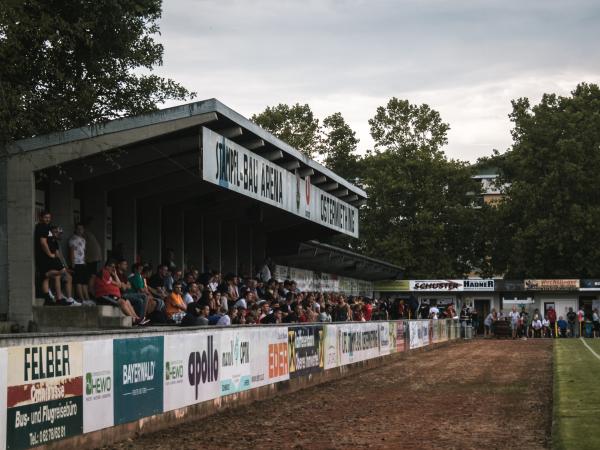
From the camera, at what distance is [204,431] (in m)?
12.3

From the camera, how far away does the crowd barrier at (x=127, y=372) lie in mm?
8922

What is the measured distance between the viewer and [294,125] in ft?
261

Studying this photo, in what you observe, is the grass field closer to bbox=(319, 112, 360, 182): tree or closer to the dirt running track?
the dirt running track

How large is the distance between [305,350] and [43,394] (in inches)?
403

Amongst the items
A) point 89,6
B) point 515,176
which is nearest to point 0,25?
point 89,6

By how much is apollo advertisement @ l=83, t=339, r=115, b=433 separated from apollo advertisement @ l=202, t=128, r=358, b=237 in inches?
329

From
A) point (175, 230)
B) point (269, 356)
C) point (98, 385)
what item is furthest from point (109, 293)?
point (175, 230)

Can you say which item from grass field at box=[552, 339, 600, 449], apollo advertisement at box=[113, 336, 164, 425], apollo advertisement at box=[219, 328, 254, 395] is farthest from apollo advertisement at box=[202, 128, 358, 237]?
grass field at box=[552, 339, 600, 449]

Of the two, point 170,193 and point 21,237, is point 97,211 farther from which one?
point 21,237

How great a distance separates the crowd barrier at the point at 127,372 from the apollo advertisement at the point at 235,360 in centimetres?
1

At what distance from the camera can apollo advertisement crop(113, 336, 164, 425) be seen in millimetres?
11023

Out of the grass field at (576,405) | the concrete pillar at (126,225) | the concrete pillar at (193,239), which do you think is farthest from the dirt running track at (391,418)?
the concrete pillar at (193,239)

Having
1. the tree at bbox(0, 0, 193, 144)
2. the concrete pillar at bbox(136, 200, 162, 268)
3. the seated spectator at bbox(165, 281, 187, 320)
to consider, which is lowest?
the seated spectator at bbox(165, 281, 187, 320)

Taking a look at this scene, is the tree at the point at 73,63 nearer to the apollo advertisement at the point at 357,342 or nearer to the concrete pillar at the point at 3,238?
the concrete pillar at the point at 3,238
